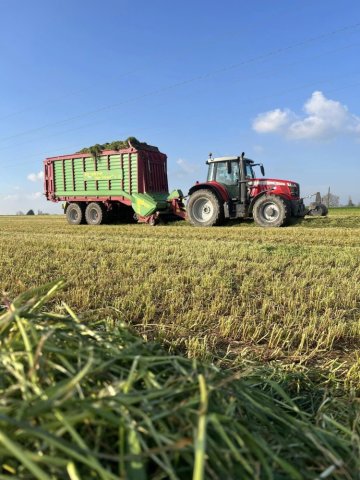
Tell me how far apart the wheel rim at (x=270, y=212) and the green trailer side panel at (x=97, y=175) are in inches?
203

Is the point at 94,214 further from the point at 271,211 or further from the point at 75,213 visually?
the point at 271,211

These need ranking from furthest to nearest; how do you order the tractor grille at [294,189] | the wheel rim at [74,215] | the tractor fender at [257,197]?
1. the wheel rim at [74,215]
2. the tractor grille at [294,189]
3. the tractor fender at [257,197]

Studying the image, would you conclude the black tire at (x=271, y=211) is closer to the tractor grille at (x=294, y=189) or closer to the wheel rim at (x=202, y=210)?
the tractor grille at (x=294, y=189)

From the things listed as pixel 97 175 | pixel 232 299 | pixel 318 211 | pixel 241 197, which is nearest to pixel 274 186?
pixel 241 197

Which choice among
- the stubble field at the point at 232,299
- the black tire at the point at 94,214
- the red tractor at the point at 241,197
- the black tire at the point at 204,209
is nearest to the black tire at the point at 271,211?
the red tractor at the point at 241,197

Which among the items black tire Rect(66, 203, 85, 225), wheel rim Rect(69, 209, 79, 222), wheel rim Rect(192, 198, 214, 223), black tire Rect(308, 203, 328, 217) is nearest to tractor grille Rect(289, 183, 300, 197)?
black tire Rect(308, 203, 328, 217)

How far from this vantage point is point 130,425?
1028 millimetres

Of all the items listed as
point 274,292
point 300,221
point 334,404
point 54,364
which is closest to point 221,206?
point 300,221

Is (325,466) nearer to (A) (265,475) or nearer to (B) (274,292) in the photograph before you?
(A) (265,475)

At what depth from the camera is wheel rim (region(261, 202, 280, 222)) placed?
13159mm

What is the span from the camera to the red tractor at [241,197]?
43.3 ft

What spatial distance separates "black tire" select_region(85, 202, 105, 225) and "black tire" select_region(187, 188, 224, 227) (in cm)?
427

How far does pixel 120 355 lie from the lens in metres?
1.35

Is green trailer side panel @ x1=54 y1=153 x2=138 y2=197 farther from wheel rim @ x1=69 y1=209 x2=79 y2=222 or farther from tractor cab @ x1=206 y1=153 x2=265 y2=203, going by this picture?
tractor cab @ x1=206 y1=153 x2=265 y2=203
